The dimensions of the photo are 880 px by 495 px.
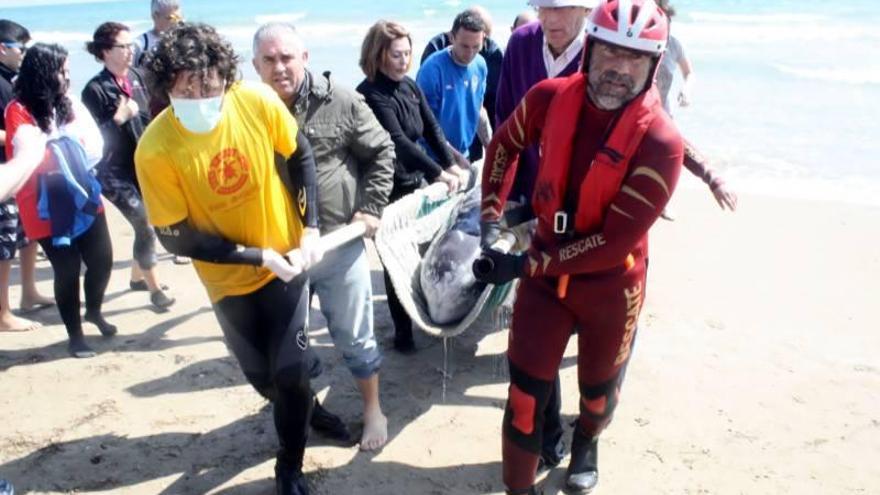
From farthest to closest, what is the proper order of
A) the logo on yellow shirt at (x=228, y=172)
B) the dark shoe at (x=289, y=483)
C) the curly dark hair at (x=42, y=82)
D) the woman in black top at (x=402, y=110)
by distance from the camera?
1. the woman in black top at (x=402, y=110)
2. the curly dark hair at (x=42, y=82)
3. the dark shoe at (x=289, y=483)
4. the logo on yellow shirt at (x=228, y=172)

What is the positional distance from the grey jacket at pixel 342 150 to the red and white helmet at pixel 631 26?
1278mm

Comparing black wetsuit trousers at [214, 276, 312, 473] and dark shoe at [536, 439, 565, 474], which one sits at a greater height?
black wetsuit trousers at [214, 276, 312, 473]

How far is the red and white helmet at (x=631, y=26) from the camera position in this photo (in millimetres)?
2781

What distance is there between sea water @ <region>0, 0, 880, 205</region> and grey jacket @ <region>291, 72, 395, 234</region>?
384 mm

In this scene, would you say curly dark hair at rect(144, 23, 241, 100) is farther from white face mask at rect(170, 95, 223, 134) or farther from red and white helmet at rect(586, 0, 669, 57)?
red and white helmet at rect(586, 0, 669, 57)

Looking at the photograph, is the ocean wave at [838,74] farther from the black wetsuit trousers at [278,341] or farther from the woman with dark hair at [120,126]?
the black wetsuit trousers at [278,341]

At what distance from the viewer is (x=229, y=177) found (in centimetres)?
306

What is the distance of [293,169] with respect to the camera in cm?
334

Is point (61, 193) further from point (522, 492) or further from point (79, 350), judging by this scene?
point (522, 492)

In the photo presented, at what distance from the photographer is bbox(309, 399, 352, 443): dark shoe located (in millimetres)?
4059

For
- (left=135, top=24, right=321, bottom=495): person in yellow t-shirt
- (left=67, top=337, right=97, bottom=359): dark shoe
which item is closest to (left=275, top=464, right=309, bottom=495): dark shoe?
(left=135, top=24, right=321, bottom=495): person in yellow t-shirt

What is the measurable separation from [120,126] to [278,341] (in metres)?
2.87

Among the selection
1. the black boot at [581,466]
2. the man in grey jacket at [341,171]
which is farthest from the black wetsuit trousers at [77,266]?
the black boot at [581,466]

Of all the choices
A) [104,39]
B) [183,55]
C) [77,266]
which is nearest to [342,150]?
[183,55]
